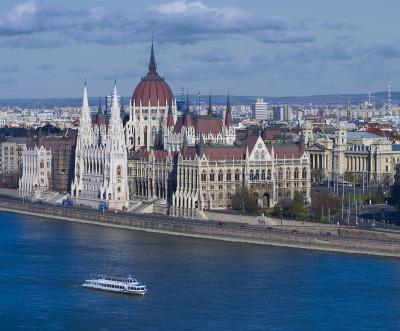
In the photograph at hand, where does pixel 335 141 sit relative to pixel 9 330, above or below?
above

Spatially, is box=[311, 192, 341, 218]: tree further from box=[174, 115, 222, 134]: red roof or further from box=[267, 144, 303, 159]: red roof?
box=[174, 115, 222, 134]: red roof

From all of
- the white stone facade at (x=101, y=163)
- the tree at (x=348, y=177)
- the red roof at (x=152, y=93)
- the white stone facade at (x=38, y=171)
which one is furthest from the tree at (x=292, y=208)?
the white stone facade at (x=38, y=171)

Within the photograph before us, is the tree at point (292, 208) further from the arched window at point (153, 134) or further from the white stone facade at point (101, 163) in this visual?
the arched window at point (153, 134)

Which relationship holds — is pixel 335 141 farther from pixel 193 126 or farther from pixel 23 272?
pixel 23 272

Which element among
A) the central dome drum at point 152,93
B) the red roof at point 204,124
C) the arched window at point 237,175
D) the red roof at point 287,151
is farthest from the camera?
the central dome drum at point 152,93

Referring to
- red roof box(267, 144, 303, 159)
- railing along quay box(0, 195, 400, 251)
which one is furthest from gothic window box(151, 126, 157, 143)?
red roof box(267, 144, 303, 159)

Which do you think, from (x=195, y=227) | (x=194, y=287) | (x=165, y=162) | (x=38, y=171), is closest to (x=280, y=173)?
(x=165, y=162)

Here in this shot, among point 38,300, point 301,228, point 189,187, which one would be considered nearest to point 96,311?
point 38,300
